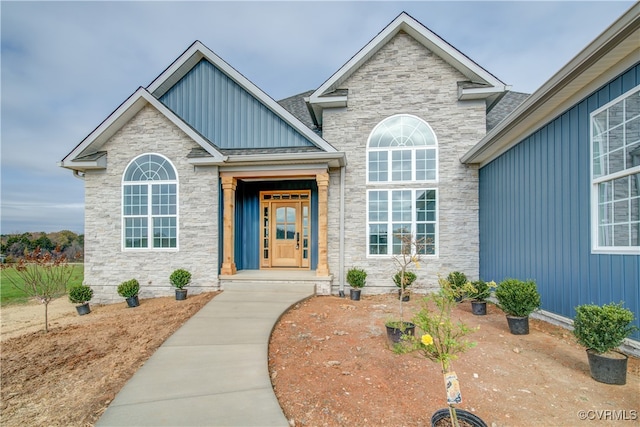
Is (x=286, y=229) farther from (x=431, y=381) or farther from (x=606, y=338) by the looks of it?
(x=606, y=338)

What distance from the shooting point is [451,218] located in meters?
8.23

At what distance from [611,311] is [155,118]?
987cm

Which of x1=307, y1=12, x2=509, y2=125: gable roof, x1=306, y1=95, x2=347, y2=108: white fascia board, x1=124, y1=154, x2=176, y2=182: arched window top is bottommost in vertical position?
x1=124, y1=154, x2=176, y2=182: arched window top

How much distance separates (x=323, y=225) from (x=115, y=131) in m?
6.40

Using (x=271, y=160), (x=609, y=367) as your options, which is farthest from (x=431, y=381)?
(x=271, y=160)

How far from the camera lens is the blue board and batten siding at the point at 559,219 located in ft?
13.1

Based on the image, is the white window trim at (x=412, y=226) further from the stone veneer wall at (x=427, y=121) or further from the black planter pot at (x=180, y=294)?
the black planter pot at (x=180, y=294)

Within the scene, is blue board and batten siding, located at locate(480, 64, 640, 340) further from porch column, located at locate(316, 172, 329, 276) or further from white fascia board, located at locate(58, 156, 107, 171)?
white fascia board, located at locate(58, 156, 107, 171)

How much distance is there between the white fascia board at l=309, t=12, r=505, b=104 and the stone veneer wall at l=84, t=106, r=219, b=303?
3984 mm

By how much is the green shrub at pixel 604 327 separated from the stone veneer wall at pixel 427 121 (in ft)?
16.1

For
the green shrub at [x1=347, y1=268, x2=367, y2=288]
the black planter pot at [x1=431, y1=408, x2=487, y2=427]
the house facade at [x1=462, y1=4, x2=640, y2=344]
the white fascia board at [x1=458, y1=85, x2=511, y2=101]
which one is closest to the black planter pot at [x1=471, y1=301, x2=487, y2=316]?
the house facade at [x1=462, y1=4, x2=640, y2=344]

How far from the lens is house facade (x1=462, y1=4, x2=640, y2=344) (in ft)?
12.3

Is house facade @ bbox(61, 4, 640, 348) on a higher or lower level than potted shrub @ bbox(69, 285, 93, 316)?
higher

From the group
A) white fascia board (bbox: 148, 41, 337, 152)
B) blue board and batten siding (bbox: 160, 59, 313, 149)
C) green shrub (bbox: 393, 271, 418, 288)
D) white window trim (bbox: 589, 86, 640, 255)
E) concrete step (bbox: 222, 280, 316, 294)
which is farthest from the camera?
blue board and batten siding (bbox: 160, 59, 313, 149)
